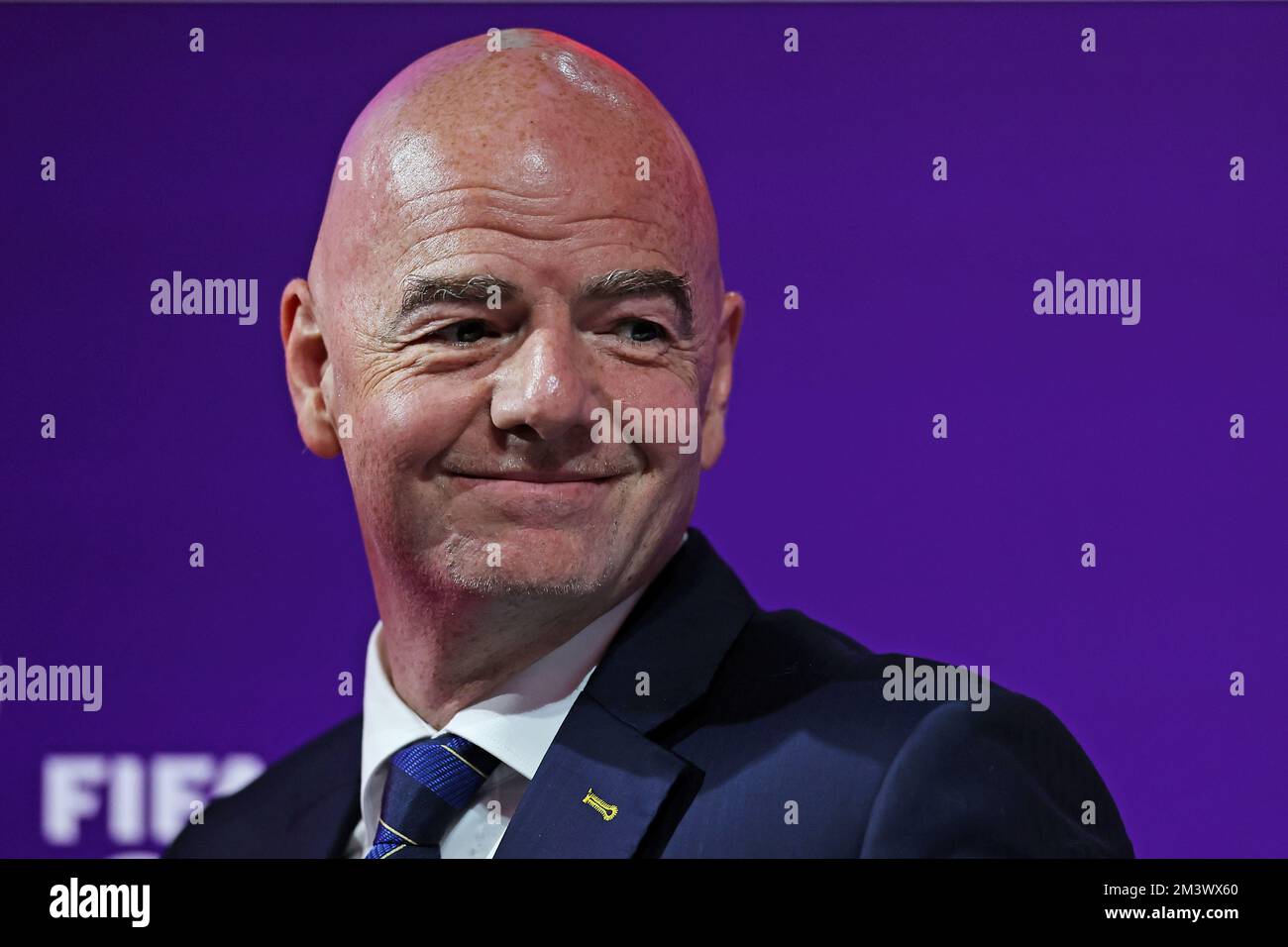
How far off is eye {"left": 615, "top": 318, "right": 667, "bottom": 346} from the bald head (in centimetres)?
10

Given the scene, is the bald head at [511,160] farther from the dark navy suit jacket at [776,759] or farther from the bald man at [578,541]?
the dark navy suit jacket at [776,759]

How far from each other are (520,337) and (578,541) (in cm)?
32

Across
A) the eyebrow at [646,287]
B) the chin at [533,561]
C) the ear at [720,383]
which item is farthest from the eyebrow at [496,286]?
the chin at [533,561]

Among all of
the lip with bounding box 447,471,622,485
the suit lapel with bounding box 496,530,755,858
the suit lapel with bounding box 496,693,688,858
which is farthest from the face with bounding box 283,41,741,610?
the suit lapel with bounding box 496,693,688,858

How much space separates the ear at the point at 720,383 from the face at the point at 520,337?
0.53 feet

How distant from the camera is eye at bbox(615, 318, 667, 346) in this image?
8.80 feet

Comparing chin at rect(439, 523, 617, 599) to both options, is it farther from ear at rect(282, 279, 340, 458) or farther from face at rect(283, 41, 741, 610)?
ear at rect(282, 279, 340, 458)

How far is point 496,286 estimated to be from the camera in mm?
2594

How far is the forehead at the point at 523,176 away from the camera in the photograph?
8.54 ft

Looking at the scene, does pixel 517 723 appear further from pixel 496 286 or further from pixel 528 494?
pixel 496 286

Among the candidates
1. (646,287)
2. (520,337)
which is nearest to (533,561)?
(520,337)
